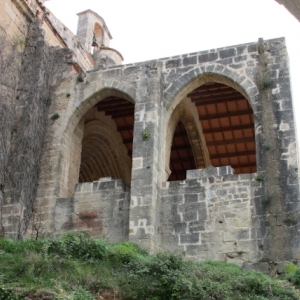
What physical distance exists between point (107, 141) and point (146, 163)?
197 inches

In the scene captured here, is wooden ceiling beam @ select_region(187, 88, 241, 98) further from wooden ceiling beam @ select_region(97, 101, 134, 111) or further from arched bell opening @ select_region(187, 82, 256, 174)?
wooden ceiling beam @ select_region(97, 101, 134, 111)

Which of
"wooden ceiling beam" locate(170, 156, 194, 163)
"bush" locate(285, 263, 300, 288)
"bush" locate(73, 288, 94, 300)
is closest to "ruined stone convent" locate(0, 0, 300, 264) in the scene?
"bush" locate(285, 263, 300, 288)

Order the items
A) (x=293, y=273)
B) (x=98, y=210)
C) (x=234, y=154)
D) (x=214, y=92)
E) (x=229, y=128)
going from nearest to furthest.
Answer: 1. (x=293, y=273)
2. (x=98, y=210)
3. (x=214, y=92)
4. (x=229, y=128)
5. (x=234, y=154)

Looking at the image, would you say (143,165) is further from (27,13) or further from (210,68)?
(27,13)

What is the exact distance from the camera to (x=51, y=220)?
503 inches

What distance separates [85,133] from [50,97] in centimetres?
207

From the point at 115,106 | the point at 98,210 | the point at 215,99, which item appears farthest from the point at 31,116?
the point at 215,99

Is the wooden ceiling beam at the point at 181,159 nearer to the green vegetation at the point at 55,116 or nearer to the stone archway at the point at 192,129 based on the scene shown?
the stone archway at the point at 192,129

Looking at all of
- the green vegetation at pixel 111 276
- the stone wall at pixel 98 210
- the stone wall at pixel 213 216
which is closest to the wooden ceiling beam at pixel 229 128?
the stone wall at pixel 213 216

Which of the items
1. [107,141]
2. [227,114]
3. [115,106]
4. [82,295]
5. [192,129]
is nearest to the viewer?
[82,295]

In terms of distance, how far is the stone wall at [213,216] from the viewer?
37.2 ft

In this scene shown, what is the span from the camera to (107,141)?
675 inches

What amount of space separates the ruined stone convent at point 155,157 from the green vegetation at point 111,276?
1939 mm

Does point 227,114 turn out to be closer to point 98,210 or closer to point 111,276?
point 98,210
